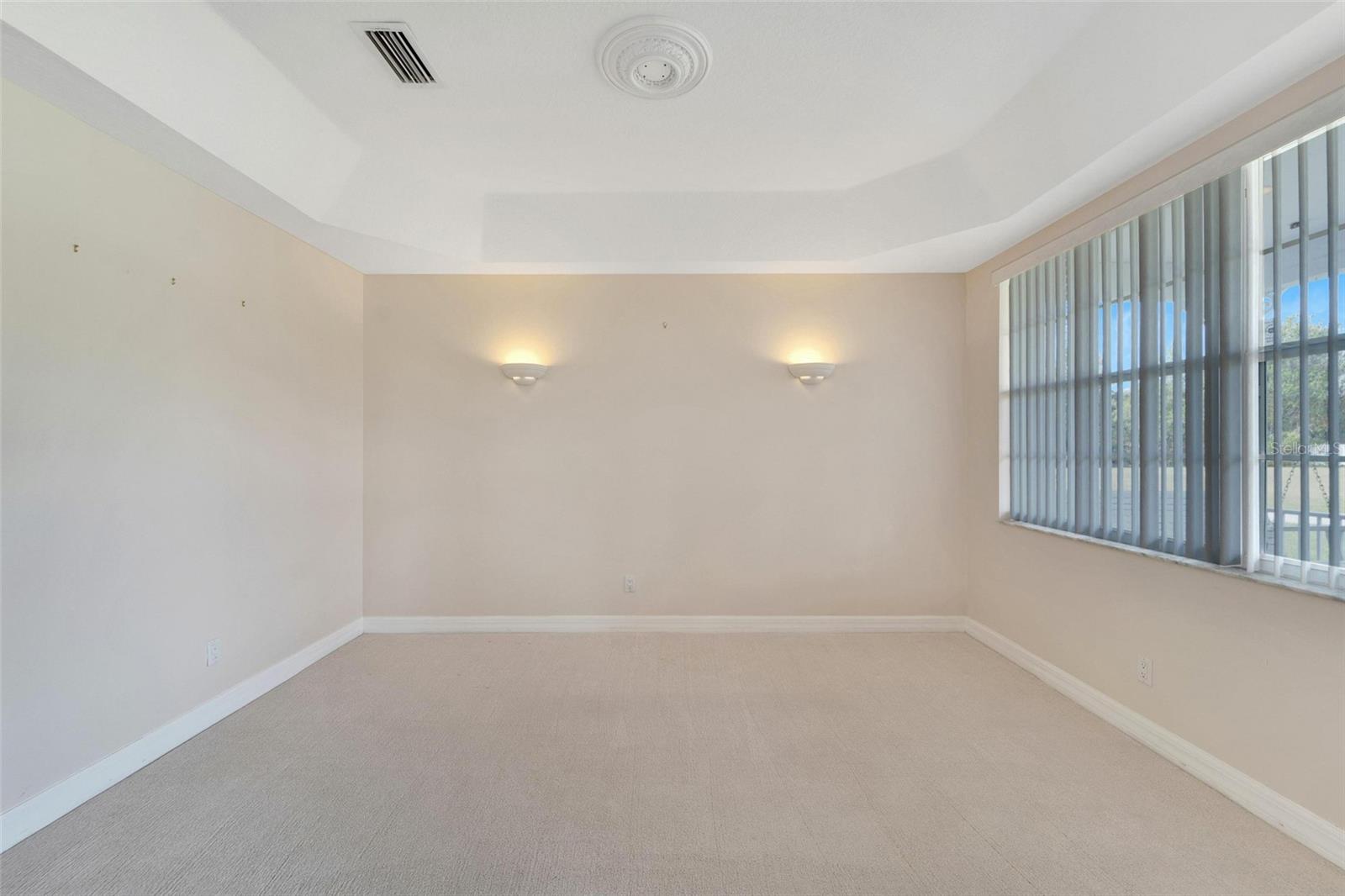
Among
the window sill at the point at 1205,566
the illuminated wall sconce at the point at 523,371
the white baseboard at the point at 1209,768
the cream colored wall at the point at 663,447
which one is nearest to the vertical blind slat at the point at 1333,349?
the window sill at the point at 1205,566

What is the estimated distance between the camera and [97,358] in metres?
2.21

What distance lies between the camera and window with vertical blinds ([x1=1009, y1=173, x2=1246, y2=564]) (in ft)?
7.17

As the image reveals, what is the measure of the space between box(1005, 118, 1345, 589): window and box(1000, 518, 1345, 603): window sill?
0.15 ft

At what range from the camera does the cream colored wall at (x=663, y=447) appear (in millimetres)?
4035

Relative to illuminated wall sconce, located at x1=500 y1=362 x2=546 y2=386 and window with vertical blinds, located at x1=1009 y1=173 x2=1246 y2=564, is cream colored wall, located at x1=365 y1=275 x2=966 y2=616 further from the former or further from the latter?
window with vertical blinds, located at x1=1009 y1=173 x2=1246 y2=564

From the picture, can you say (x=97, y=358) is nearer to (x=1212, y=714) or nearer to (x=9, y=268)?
(x=9, y=268)

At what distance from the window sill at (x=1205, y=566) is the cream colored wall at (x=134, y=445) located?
4620 millimetres

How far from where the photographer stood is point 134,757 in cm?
231

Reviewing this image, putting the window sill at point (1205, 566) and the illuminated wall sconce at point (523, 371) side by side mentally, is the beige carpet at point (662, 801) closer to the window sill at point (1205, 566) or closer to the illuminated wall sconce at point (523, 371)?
the window sill at point (1205, 566)

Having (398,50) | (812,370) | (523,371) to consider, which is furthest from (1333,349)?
(523,371)

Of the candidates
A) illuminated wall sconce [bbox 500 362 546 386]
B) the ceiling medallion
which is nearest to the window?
the ceiling medallion

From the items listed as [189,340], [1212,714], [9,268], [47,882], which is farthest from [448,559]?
[1212,714]

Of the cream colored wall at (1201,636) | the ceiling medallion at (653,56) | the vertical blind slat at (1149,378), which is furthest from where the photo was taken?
the vertical blind slat at (1149,378)

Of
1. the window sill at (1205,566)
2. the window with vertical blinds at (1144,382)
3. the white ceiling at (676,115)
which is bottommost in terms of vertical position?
the window sill at (1205,566)
